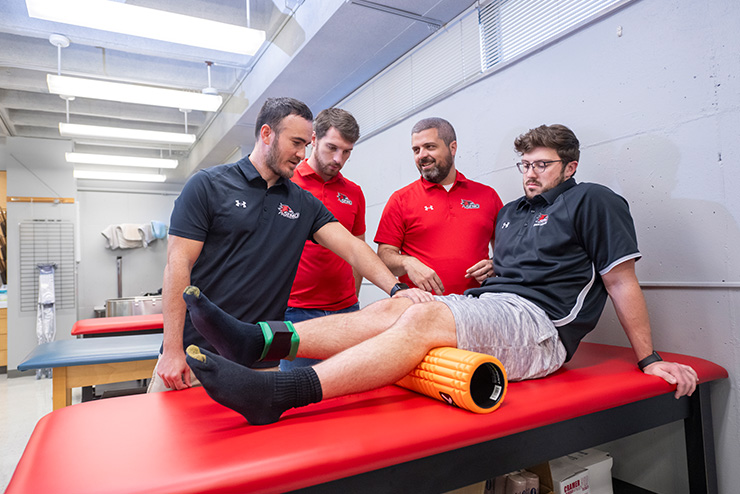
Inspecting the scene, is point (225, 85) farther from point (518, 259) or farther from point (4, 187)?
point (518, 259)

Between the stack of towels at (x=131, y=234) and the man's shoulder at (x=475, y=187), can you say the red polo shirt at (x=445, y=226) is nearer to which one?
the man's shoulder at (x=475, y=187)

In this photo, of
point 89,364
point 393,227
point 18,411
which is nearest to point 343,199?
point 393,227

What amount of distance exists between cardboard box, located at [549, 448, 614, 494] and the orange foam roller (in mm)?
705

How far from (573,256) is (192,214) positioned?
1.39 metres

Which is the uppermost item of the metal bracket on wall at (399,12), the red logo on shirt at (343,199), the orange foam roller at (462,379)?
the metal bracket on wall at (399,12)

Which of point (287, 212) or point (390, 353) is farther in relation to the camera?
point (287, 212)

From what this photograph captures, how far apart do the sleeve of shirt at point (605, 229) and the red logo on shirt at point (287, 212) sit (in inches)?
42.3

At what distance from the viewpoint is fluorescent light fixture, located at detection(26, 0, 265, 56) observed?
8.86 feet

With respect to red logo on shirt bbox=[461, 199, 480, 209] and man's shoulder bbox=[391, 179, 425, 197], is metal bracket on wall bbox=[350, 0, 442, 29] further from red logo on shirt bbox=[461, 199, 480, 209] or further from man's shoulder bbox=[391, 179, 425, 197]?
red logo on shirt bbox=[461, 199, 480, 209]

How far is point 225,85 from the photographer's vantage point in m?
5.25

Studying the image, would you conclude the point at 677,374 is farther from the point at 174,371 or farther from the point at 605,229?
the point at 174,371

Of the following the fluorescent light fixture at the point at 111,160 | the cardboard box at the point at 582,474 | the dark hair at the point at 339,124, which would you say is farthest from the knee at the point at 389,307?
the fluorescent light fixture at the point at 111,160

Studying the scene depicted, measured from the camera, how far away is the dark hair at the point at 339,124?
2.21 meters

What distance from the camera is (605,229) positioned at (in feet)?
5.43
